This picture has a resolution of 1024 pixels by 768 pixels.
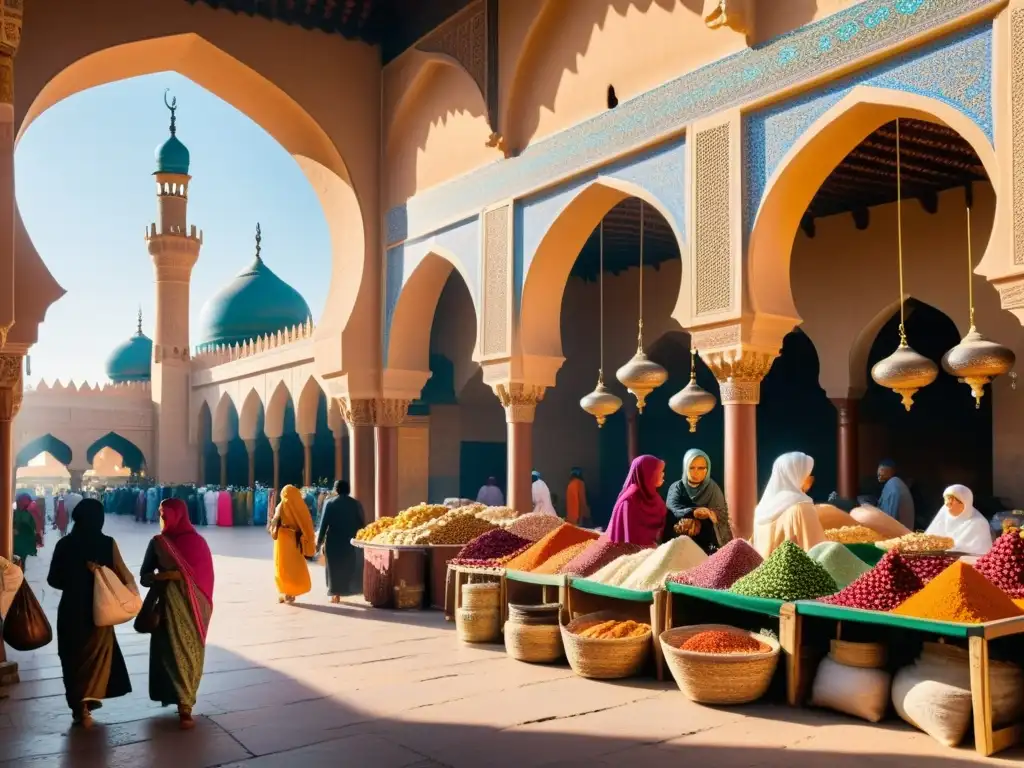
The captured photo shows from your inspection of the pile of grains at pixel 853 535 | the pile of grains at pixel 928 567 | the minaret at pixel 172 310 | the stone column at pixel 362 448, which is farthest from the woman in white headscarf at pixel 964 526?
the minaret at pixel 172 310

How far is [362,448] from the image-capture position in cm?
1114

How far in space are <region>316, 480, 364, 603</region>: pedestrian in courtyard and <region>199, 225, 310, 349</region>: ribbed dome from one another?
1869cm

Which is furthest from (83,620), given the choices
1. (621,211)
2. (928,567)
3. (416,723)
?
(621,211)

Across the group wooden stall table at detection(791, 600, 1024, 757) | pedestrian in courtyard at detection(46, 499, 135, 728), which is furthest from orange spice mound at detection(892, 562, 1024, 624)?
pedestrian in courtyard at detection(46, 499, 135, 728)

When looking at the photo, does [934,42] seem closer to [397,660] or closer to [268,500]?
[397,660]

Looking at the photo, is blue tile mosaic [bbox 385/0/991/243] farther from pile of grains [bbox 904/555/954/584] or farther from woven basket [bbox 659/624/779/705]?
woven basket [bbox 659/624/779/705]

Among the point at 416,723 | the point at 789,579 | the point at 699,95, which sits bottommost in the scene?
the point at 416,723

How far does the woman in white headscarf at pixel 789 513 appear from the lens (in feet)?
18.8

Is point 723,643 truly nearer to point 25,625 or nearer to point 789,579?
point 789,579

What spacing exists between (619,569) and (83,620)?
276cm

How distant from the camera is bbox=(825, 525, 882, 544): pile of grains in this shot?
6.67 metres

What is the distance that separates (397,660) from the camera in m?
6.03

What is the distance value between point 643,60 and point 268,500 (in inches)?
573

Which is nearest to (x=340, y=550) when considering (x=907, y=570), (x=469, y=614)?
(x=469, y=614)
